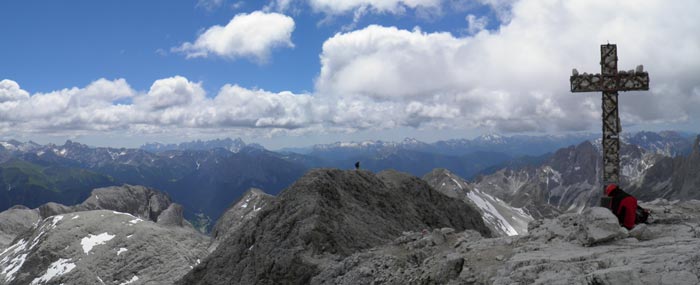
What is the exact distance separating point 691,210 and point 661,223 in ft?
15.2

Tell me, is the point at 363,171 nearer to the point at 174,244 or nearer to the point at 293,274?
the point at 293,274

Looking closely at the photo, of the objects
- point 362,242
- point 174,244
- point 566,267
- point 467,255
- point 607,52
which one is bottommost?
point 174,244

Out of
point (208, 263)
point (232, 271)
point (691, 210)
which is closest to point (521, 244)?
point (691, 210)

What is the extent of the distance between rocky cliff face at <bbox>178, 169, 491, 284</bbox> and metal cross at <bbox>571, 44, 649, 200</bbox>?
15.8 meters

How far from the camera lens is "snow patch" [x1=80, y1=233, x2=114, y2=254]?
109562 millimetres

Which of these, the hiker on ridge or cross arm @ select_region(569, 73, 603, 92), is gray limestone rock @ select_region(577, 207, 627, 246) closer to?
the hiker on ridge

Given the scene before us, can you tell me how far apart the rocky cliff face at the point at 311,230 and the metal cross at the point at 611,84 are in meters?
15.8

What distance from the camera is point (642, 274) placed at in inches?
387

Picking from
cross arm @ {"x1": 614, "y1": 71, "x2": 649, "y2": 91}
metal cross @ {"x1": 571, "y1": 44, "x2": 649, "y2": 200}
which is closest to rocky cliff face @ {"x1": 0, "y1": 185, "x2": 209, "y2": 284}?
metal cross @ {"x1": 571, "y1": 44, "x2": 649, "y2": 200}

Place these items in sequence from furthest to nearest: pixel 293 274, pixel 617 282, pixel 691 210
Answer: pixel 293 274 → pixel 691 210 → pixel 617 282

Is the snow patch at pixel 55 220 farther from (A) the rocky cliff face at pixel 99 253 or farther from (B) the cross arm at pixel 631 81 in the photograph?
(B) the cross arm at pixel 631 81

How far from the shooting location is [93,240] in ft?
370

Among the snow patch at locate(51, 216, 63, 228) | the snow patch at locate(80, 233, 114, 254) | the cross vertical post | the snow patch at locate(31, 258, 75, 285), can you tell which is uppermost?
the cross vertical post

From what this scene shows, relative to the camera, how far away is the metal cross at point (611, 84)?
22.5 meters
